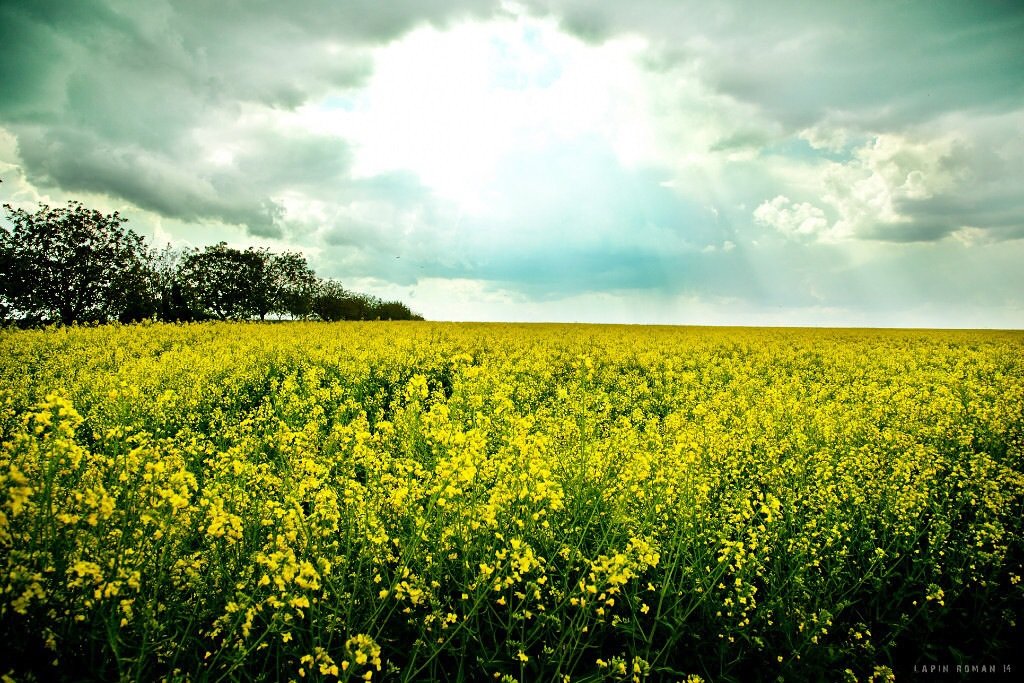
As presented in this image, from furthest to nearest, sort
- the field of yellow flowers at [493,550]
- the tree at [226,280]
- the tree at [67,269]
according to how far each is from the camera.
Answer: the tree at [226,280] → the tree at [67,269] → the field of yellow flowers at [493,550]

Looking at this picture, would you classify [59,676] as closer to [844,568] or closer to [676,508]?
[676,508]

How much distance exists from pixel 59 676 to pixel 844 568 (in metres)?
5.69

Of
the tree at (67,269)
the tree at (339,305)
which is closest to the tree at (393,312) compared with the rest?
the tree at (339,305)

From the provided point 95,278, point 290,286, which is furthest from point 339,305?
point 95,278

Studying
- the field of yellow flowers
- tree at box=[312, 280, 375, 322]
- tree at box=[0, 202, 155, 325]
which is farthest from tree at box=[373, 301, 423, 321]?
the field of yellow flowers

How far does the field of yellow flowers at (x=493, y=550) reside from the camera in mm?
2967

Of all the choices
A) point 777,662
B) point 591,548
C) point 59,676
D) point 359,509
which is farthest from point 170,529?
point 777,662

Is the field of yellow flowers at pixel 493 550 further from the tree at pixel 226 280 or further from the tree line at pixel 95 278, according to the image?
the tree at pixel 226 280

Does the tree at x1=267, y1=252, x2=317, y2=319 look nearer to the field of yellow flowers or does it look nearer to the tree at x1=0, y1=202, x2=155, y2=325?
the tree at x1=0, y1=202, x2=155, y2=325

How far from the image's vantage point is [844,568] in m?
4.75

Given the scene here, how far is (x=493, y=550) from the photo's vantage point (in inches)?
157

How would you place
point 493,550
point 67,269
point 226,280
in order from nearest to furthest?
point 493,550 < point 67,269 < point 226,280

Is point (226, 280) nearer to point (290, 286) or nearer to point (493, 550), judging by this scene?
point (290, 286)

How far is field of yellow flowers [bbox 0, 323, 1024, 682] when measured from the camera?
2.97 m
